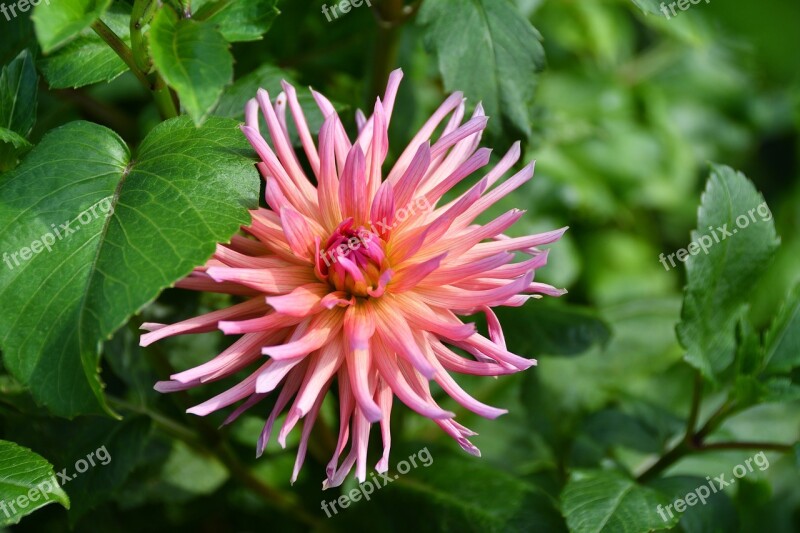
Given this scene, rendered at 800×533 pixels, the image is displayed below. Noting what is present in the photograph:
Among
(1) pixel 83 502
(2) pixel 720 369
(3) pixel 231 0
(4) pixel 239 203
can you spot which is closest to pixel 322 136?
(4) pixel 239 203

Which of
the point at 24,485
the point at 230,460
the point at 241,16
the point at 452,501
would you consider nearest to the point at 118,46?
the point at 241,16

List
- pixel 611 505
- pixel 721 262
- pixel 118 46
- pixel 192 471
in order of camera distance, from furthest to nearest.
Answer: pixel 192 471
pixel 721 262
pixel 611 505
pixel 118 46

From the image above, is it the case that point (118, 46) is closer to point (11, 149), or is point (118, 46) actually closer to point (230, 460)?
point (11, 149)

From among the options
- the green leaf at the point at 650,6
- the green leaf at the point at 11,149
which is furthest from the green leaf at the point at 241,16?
the green leaf at the point at 650,6

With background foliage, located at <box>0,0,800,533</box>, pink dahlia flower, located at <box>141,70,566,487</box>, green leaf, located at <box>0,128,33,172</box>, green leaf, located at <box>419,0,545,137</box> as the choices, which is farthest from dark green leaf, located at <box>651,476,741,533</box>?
green leaf, located at <box>0,128,33,172</box>

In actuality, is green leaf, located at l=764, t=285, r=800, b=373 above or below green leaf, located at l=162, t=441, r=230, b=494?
below

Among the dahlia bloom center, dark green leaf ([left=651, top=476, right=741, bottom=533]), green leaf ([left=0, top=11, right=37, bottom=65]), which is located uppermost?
green leaf ([left=0, top=11, right=37, bottom=65])

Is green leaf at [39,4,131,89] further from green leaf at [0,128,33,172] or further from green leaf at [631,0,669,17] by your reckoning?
green leaf at [631,0,669,17]
